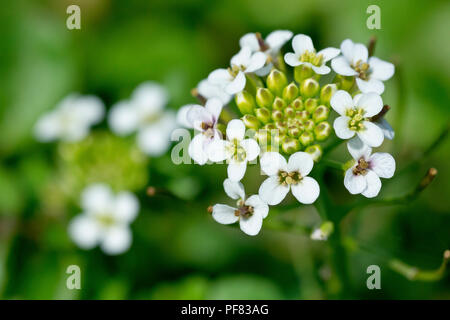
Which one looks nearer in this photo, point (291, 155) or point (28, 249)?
point (291, 155)

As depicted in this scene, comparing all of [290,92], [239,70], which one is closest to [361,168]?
[290,92]

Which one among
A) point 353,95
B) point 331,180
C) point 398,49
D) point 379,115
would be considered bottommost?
point 379,115

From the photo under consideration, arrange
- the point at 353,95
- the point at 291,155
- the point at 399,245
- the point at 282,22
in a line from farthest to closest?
the point at 282,22
the point at 399,245
the point at 353,95
the point at 291,155

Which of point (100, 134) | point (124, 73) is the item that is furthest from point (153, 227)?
point (124, 73)

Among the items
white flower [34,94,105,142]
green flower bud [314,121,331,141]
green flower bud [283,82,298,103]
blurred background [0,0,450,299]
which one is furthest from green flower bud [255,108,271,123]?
white flower [34,94,105,142]

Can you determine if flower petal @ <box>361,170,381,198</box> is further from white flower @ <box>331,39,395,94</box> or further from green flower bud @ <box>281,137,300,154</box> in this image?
white flower @ <box>331,39,395,94</box>

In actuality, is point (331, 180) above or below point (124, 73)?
below

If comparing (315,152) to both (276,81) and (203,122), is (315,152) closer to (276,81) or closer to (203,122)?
(276,81)

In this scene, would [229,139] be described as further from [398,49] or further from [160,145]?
[398,49]
